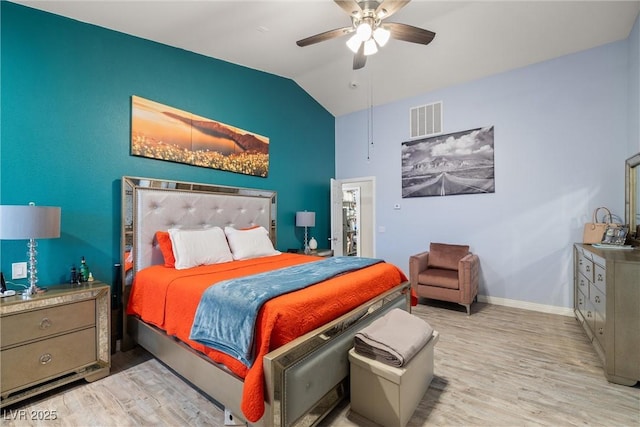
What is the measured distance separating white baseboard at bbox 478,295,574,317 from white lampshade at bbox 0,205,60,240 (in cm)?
481

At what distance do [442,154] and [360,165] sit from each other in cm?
147

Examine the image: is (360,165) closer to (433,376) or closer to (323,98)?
(323,98)

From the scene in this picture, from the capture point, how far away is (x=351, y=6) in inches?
86.1

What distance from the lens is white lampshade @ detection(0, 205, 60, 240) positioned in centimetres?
179

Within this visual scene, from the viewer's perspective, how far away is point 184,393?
6.48 feet

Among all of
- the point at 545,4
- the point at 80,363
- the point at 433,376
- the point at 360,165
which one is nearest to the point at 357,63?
the point at 545,4

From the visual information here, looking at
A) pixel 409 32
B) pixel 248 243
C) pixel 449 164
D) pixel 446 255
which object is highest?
pixel 409 32

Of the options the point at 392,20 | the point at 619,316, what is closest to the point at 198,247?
the point at 392,20

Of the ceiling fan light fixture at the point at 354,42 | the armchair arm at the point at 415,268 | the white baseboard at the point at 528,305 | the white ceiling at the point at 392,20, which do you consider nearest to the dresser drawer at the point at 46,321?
the white ceiling at the point at 392,20

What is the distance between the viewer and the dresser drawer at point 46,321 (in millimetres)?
1767

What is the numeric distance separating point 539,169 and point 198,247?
4.22 metres

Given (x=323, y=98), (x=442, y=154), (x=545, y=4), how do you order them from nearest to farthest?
(x=545, y=4), (x=442, y=154), (x=323, y=98)

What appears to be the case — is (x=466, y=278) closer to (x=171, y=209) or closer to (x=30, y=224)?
(x=171, y=209)

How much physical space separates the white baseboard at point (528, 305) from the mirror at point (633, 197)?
113cm
